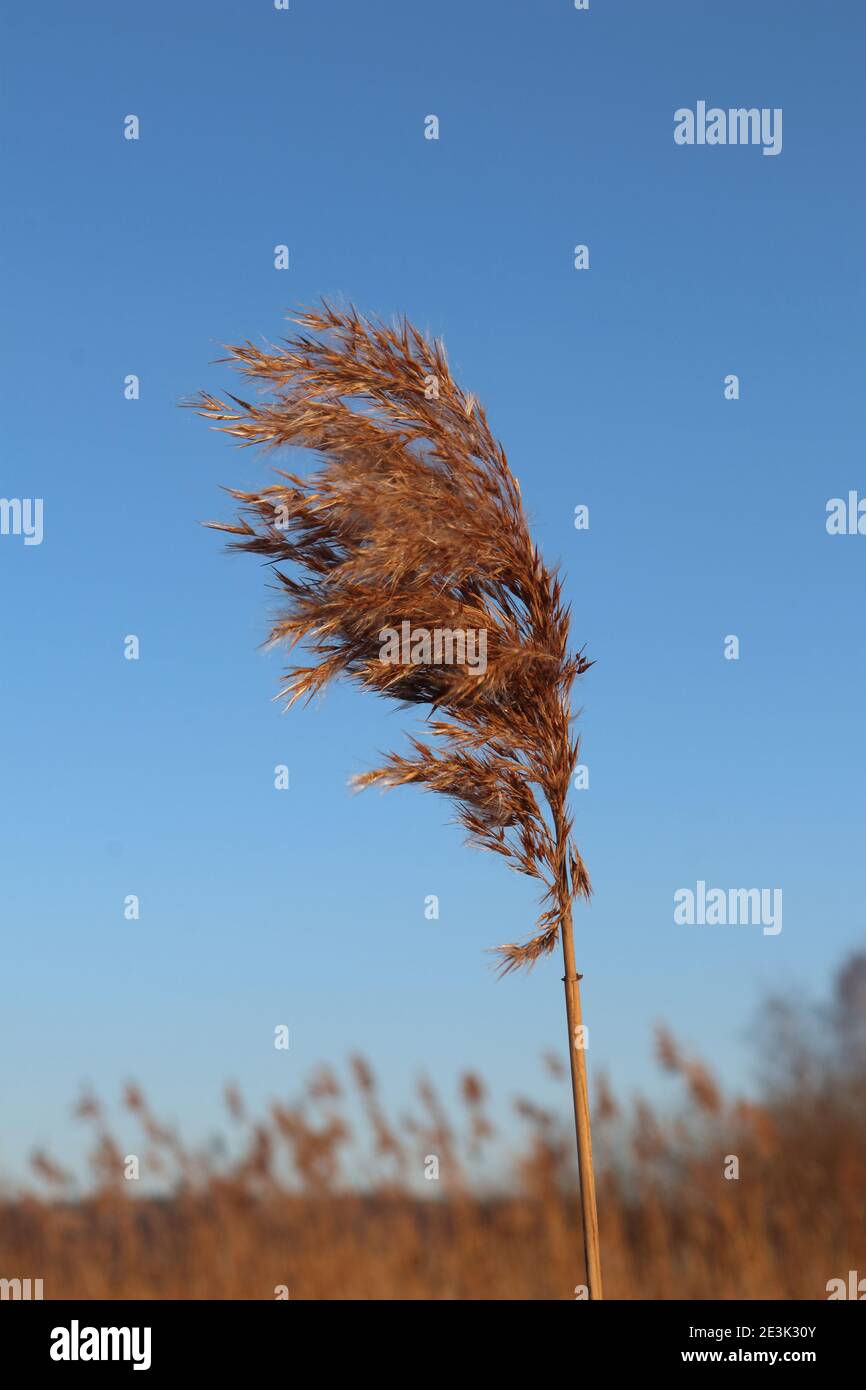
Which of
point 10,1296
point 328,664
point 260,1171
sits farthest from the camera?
point 260,1171

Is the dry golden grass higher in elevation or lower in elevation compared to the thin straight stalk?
higher

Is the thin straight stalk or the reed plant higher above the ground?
the reed plant

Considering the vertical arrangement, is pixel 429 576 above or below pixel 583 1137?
above

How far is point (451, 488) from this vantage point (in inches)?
173

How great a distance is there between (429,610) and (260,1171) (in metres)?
2.83

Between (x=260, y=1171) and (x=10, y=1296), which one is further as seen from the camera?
(x=260, y=1171)

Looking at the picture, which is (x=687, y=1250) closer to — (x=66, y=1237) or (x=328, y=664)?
(x=66, y=1237)

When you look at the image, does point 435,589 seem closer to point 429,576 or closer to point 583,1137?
point 429,576

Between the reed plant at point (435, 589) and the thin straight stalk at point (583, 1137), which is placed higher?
the reed plant at point (435, 589)

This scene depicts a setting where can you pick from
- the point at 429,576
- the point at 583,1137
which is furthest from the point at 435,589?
the point at 583,1137
